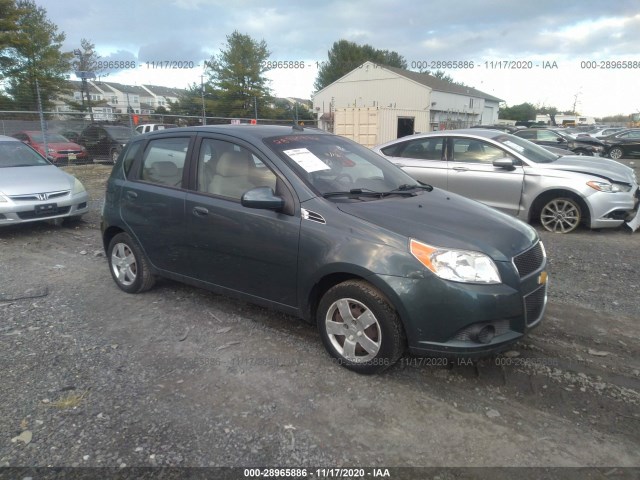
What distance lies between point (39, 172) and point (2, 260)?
7.10ft

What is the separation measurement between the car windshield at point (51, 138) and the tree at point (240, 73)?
25847 millimetres

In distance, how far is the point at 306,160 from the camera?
3.76m

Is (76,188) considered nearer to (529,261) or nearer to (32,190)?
(32,190)

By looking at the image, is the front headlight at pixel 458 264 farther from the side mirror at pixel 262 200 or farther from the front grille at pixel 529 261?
the side mirror at pixel 262 200

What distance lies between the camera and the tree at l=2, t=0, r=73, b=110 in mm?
31297

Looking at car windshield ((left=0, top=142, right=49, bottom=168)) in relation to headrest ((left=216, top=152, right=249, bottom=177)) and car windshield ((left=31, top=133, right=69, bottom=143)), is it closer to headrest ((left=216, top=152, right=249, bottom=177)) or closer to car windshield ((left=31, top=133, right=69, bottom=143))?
headrest ((left=216, top=152, right=249, bottom=177))

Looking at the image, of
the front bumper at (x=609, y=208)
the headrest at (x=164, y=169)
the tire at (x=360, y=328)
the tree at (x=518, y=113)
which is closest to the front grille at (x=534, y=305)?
the tire at (x=360, y=328)

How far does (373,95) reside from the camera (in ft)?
156

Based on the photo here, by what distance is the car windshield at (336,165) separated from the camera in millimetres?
3656

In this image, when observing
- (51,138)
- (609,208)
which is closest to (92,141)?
(51,138)

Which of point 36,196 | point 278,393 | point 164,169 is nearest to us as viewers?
point 278,393

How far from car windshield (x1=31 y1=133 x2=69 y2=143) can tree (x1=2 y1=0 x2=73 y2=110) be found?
1538 cm

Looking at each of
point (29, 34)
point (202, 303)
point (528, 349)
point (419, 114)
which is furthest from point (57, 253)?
point (29, 34)

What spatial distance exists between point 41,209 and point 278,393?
19.6ft
